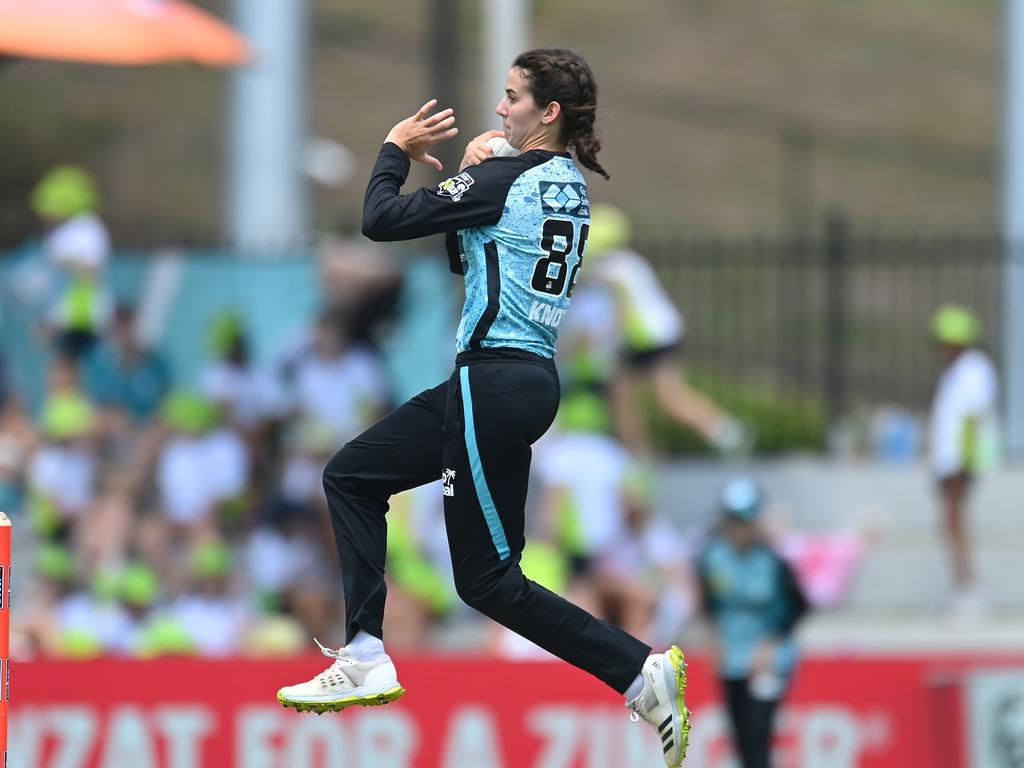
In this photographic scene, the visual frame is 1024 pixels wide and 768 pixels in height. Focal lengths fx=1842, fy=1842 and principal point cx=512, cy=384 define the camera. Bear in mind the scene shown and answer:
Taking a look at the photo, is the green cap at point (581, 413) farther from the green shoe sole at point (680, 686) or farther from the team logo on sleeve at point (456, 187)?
the team logo on sleeve at point (456, 187)

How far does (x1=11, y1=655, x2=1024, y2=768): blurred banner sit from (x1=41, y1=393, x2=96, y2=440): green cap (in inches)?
69.3

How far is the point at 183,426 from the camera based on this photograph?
11.0m

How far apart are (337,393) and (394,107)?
2458cm

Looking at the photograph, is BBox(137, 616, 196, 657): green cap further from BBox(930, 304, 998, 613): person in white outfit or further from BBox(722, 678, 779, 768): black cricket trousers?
BBox(930, 304, 998, 613): person in white outfit

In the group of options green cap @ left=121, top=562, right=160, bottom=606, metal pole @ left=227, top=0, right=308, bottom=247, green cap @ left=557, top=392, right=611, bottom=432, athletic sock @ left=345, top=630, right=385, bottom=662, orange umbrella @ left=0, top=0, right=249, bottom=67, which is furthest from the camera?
metal pole @ left=227, top=0, right=308, bottom=247

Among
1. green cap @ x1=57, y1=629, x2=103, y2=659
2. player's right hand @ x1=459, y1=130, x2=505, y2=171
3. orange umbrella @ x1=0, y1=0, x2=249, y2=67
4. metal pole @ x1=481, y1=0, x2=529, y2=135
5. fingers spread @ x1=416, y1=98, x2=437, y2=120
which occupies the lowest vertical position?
green cap @ x1=57, y1=629, x2=103, y2=659

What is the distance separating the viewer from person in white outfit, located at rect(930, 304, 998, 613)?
11539mm

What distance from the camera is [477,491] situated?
16.2 feet

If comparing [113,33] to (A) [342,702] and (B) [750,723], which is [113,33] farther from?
(B) [750,723]

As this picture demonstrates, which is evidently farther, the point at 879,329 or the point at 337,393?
the point at 879,329

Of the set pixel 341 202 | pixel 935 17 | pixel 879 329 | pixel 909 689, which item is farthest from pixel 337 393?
pixel 935 17

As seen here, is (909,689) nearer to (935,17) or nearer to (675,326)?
(675,326)

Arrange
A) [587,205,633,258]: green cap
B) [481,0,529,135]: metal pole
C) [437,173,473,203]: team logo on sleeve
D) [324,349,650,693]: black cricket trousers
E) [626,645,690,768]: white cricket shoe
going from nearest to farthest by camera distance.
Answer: [437,173,473,203]: team logo on sleeve → [324,349,650,693]: black cricket trousers → [626,645,690,768]: white cricket shoe → [587,205,633,258]: green cap → [481,0,529,135]: metal pole

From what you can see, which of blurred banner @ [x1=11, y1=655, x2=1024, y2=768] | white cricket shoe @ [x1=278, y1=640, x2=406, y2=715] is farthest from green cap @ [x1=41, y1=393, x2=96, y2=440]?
white cricket shoe @ [x1=278, y1=640, x2=406, y2=715]
